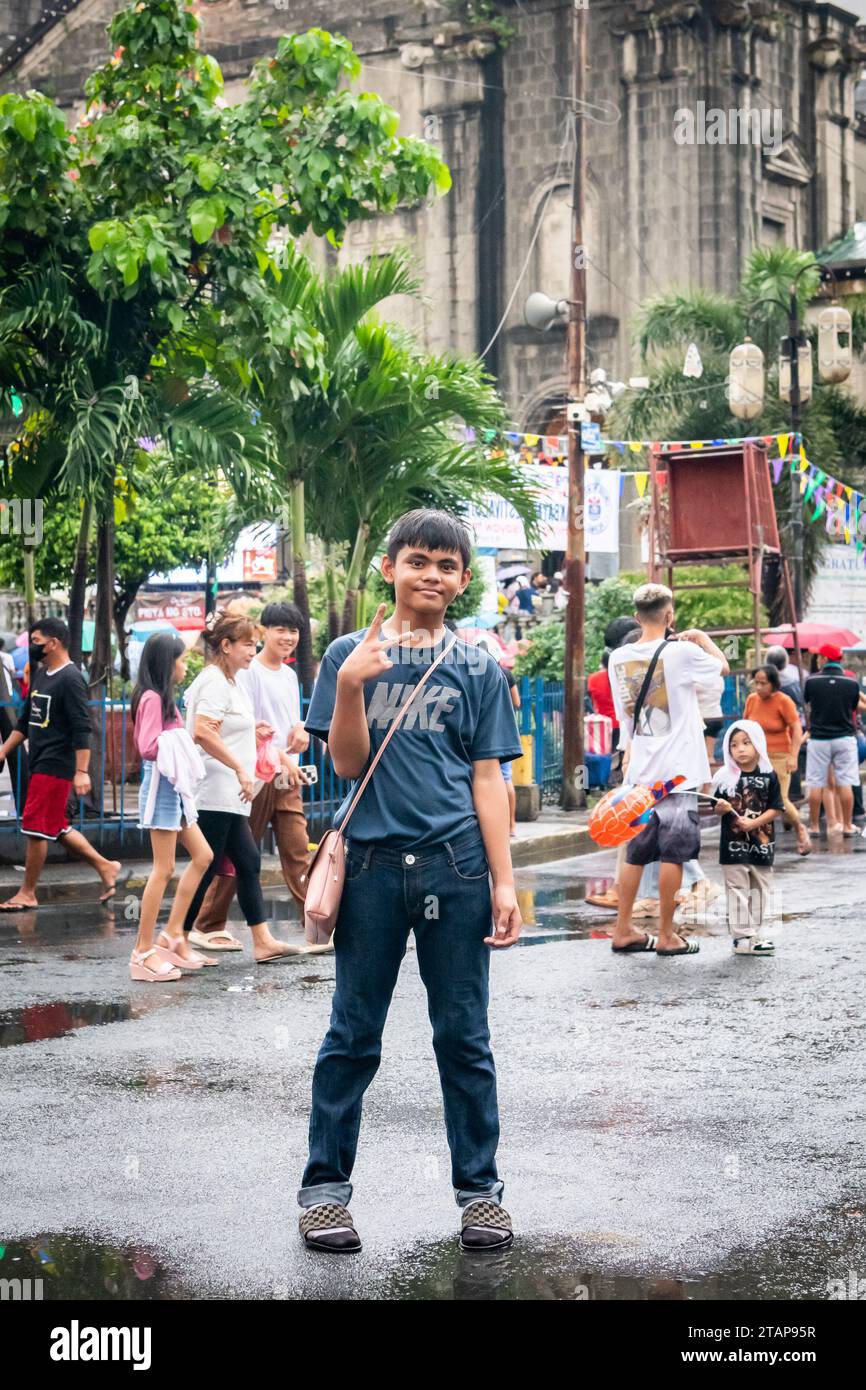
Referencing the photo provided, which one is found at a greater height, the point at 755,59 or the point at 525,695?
the point at 755,59

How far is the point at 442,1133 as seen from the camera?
597 centimetres

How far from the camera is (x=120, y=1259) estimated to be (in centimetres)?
465

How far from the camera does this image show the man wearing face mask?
463 inches

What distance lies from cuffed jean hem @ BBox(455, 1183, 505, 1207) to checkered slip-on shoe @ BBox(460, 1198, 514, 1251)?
0.03 feet

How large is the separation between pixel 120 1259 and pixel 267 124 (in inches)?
430

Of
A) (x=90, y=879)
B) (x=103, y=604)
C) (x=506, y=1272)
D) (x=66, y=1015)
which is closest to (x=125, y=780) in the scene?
(x=103, y=604)

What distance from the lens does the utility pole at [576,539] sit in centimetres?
1897

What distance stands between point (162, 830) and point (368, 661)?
476 cm

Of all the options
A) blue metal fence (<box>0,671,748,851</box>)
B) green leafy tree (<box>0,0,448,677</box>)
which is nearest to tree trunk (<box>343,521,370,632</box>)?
blue metal fence (<box>0,671,748,851</box>)

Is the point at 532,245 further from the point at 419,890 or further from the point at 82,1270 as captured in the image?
the point at 82,1270

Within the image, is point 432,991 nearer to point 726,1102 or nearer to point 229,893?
point 726,1102

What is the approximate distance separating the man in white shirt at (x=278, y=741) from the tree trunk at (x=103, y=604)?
5.04 metres

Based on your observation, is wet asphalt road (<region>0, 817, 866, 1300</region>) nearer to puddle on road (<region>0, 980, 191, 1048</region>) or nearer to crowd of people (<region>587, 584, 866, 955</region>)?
puddle on road (<region>0, 980, 191, 1048</region>)
